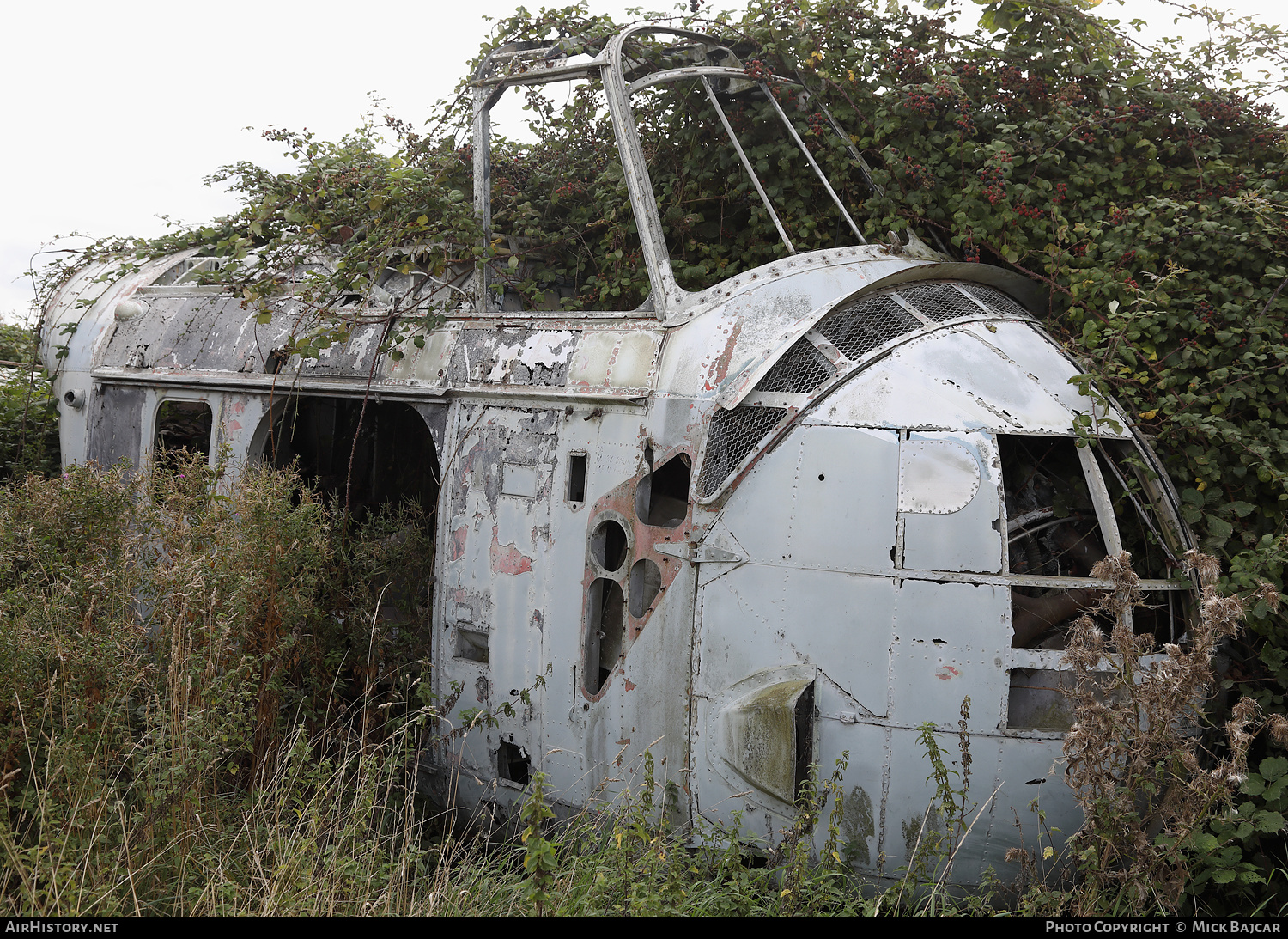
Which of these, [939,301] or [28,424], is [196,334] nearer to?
[28,424]

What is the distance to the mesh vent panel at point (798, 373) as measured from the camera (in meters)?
4.36

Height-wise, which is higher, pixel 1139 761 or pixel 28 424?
pixel 28 424

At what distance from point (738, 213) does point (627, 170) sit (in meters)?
1.68

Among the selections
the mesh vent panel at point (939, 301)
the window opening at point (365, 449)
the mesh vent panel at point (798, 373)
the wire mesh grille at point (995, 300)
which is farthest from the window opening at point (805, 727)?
the window opening at point (365, 449)

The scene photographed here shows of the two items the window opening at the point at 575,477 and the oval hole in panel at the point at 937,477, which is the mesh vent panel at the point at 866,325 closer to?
the oval hole in panel at the point at 937,477

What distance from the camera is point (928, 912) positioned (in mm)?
3729

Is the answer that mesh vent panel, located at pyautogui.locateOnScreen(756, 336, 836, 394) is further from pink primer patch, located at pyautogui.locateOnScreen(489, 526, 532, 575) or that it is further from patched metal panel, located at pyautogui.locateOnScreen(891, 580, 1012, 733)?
pink primer patch, located at pyautogui.locateOnScreen(489, 526, 532, 575)

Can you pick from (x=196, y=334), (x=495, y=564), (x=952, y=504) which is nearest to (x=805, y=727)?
(x=952, y=504)

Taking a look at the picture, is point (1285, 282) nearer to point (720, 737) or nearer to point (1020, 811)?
point (1020, 811)

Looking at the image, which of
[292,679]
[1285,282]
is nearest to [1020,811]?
[1285,282]

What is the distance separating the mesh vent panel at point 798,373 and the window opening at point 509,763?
2.39 meters

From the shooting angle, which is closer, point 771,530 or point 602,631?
point 771,530

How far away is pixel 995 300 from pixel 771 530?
201 centimetres

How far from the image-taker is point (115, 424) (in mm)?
7340
